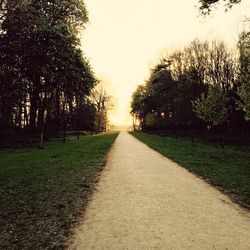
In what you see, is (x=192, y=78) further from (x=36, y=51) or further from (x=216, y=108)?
(x=36, y=51)

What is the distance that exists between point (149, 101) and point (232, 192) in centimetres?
6249

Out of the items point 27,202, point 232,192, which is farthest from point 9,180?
point 232,192

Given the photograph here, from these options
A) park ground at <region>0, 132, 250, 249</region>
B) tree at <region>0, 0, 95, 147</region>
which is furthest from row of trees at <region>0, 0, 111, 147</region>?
park ground at <region>0, 132, 250, 249</region>

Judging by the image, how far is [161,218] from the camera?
7160 mm

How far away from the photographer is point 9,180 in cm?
1261

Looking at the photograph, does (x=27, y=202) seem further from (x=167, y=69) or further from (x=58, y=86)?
(x=167, y=69)

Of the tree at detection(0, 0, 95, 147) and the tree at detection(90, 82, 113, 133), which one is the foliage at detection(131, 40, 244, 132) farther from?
the tree at detection(90, 82, 113, 133)

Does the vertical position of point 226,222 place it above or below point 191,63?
below

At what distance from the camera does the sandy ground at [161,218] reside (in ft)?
18.8

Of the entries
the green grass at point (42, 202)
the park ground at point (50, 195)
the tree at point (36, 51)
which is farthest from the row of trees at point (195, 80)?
the green grass at point (42, 202)

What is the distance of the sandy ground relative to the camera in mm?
5741

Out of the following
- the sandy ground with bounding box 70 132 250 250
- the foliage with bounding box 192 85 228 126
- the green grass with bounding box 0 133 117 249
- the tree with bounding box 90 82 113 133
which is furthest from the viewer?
the tree with bounding box 90 82 113 133

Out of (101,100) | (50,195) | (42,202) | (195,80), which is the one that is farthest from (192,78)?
(42,202)

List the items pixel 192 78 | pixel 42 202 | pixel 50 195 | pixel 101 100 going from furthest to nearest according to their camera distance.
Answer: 1. pixel 101 100
2. pixel 192 78
3. pixel 50 195
4. pixel 42 202
